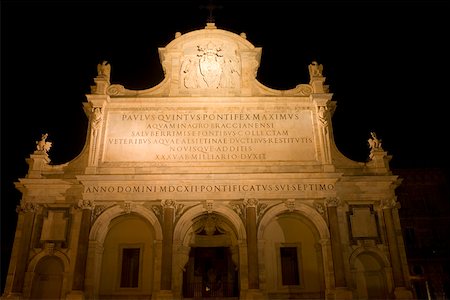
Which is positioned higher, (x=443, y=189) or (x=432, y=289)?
(x=443, y=189)

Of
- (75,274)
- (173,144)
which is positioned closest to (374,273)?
(173,144)

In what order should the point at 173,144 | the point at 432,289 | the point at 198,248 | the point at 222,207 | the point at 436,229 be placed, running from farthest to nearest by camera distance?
the point at 436,229 < the point at 432,289 < the point at 198,248 < the point at 173,144 < the point at 222,207

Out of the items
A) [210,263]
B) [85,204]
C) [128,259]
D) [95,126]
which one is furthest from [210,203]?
[95,126]

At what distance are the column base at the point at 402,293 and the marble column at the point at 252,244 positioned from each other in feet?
20.8

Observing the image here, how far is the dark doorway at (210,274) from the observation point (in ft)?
77.0

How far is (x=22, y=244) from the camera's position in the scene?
20250 millimetres

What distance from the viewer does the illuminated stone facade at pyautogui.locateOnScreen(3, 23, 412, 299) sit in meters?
19.8

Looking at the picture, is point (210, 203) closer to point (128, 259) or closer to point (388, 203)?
point (128, 259)

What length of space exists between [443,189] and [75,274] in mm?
34483

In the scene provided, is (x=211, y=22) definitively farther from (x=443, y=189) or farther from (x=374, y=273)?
(x=443, y=189)

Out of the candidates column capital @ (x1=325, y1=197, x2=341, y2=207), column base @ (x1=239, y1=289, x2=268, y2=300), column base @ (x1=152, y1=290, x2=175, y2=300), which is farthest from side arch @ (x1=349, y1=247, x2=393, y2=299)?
column base @ (x1=152, y1=290, x2=175, y2=300)

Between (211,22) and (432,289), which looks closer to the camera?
(211,22)

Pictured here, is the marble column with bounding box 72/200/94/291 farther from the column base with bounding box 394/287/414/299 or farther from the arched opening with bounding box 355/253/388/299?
the column base with bounding box 394/287/414/299

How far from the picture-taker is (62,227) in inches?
819
